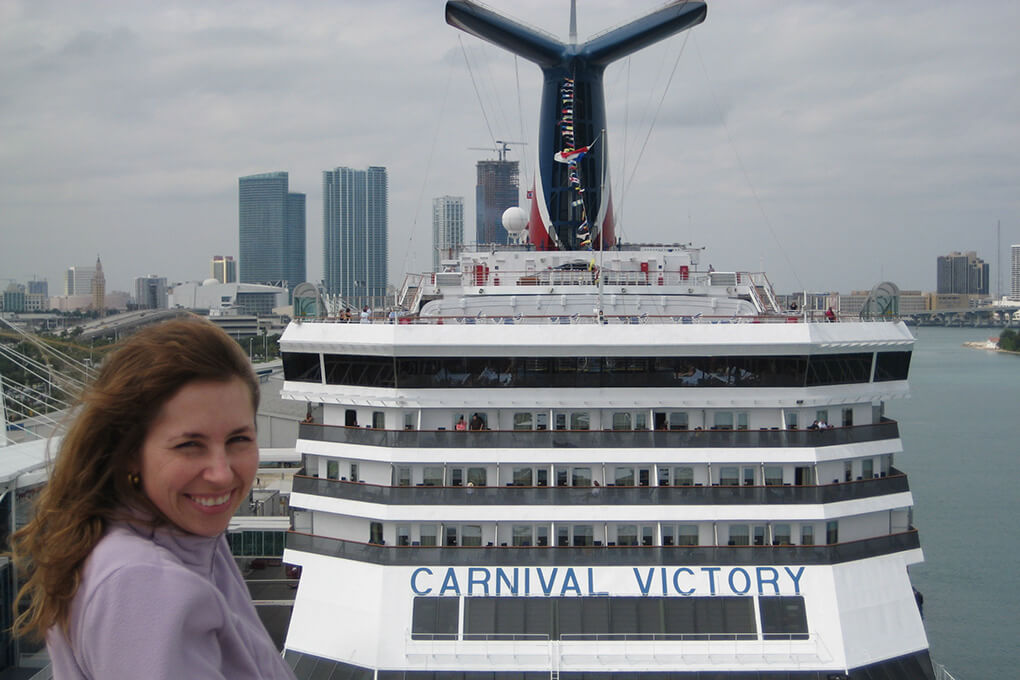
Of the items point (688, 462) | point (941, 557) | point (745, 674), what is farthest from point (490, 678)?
point (941, 557)

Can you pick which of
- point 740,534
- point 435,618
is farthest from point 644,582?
point 435,618

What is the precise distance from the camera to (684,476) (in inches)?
630

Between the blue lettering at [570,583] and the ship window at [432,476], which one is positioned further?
the ship window at [432,476]

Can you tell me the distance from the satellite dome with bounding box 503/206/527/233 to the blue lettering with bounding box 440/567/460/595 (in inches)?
670

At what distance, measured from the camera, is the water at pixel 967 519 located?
89.9 ft

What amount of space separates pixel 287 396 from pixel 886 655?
40.0 feet

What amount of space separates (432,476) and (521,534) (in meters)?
2.00

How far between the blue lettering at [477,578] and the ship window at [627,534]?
255 cm

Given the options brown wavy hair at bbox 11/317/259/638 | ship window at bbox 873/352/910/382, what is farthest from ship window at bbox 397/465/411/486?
brown wavy hair at bbox 11/317/259/638

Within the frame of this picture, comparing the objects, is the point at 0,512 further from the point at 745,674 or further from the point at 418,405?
the point at 745,674

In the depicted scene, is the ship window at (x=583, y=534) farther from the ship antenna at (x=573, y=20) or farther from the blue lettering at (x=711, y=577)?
the ship antenna at (x=573, y=20)

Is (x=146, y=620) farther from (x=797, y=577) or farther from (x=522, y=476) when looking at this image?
(x=797, y=577)

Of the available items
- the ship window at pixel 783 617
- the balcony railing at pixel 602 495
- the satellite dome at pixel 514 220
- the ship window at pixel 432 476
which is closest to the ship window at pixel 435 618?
the balcony railing at pixel 602 495

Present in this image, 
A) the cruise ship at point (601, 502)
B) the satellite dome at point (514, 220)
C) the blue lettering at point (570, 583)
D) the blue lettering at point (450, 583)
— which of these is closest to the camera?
the cruise ship at point (601, 502)
